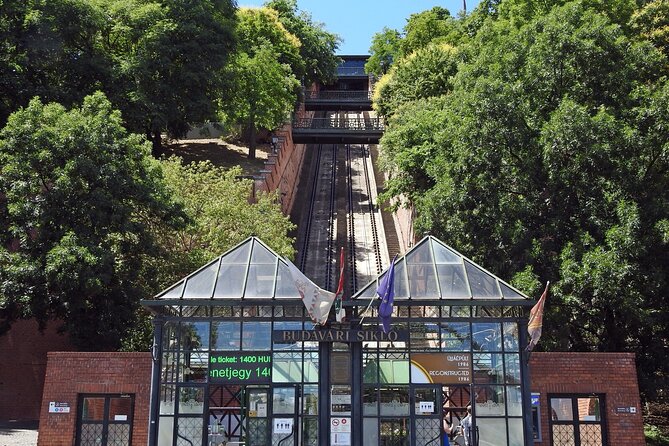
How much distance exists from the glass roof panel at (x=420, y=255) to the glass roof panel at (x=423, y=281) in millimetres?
119

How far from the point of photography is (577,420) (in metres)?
16.8

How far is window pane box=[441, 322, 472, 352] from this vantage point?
15.2m

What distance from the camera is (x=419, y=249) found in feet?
54.6

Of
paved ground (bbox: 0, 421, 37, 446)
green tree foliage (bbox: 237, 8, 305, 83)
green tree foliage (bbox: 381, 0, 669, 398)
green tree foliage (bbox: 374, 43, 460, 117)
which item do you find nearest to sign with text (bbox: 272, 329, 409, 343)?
green tree foliage (bbox: 381, 0, 669, 398)

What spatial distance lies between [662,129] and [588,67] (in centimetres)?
305

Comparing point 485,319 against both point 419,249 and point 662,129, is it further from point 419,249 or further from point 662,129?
point 662,129

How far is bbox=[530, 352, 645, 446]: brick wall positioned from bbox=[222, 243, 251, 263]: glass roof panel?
7254mm

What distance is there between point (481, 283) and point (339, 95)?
6328 cm

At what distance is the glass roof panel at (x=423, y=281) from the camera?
1541 cm

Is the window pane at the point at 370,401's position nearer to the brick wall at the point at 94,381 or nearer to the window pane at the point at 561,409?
the window pane at the point at 561,409

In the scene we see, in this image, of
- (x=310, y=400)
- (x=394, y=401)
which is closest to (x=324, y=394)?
(x=310, y=400)

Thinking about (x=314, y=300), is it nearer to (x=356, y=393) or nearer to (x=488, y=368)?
(x=356, y=393)

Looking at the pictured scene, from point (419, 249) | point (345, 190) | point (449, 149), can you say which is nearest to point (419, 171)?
point (449, 149)

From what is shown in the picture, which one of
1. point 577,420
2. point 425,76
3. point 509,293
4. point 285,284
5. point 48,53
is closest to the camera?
point 509,293
